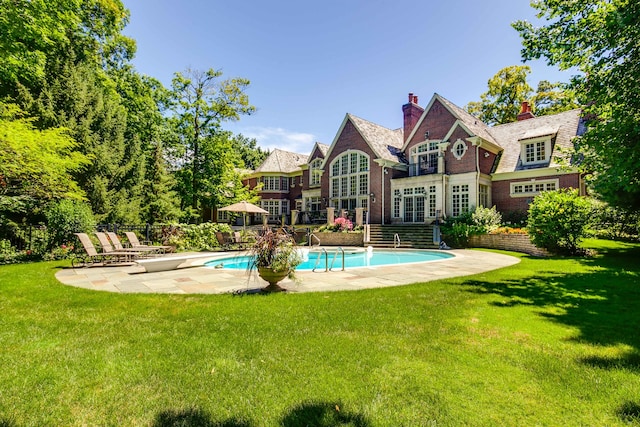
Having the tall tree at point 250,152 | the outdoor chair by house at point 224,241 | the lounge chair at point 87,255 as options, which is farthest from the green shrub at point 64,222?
the tall tree at point 250,152

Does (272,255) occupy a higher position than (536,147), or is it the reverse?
(536,147)

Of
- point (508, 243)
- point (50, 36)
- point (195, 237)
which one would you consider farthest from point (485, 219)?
point (50, 36)

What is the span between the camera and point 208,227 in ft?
62.1

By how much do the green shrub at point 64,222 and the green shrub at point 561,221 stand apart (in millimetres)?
18949

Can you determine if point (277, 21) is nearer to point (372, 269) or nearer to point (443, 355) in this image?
point (372, 269)

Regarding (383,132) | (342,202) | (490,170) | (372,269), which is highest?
(383,132)

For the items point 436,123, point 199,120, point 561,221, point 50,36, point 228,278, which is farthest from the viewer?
point 199,120

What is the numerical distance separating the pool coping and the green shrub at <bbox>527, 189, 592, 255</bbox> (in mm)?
3993

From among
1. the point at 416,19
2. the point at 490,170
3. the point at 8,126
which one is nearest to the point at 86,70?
the point at 8,126

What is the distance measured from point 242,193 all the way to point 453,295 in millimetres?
25095

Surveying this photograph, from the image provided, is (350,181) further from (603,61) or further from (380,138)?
(603,61)

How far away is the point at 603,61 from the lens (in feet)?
29.1

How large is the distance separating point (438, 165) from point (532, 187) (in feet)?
20.0

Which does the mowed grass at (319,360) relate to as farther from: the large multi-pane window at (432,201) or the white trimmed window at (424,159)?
the white trimmed window at (424,159)
